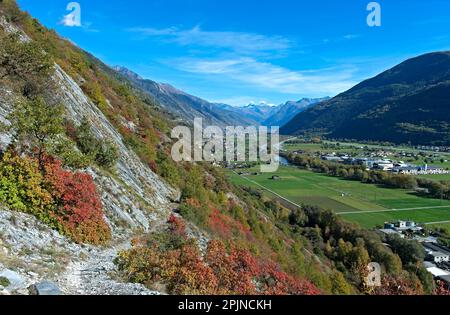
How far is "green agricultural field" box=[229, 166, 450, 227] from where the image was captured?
94.3 metres

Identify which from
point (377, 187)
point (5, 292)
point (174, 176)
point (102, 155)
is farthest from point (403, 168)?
point (5, 292)

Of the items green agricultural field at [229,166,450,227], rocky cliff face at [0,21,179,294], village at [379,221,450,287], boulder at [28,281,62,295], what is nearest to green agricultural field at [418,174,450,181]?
green agricultural field at [229,166,450,227]

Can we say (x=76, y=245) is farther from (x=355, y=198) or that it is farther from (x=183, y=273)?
(x=355, y=198)

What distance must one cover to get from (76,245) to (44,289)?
465 cm

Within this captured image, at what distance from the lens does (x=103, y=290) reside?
35.0ft

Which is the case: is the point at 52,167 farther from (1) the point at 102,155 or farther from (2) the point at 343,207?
(2) the point at 343,207

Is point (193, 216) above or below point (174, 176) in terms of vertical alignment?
below

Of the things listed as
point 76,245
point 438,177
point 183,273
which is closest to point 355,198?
point 438,177

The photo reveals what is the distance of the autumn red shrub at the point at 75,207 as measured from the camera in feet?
46.7

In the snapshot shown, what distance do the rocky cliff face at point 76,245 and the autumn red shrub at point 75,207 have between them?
53cm

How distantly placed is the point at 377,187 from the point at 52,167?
137 meters

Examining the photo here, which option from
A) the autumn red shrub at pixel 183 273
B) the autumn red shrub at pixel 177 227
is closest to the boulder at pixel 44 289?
the autumn red shrub at pixel 183 273
